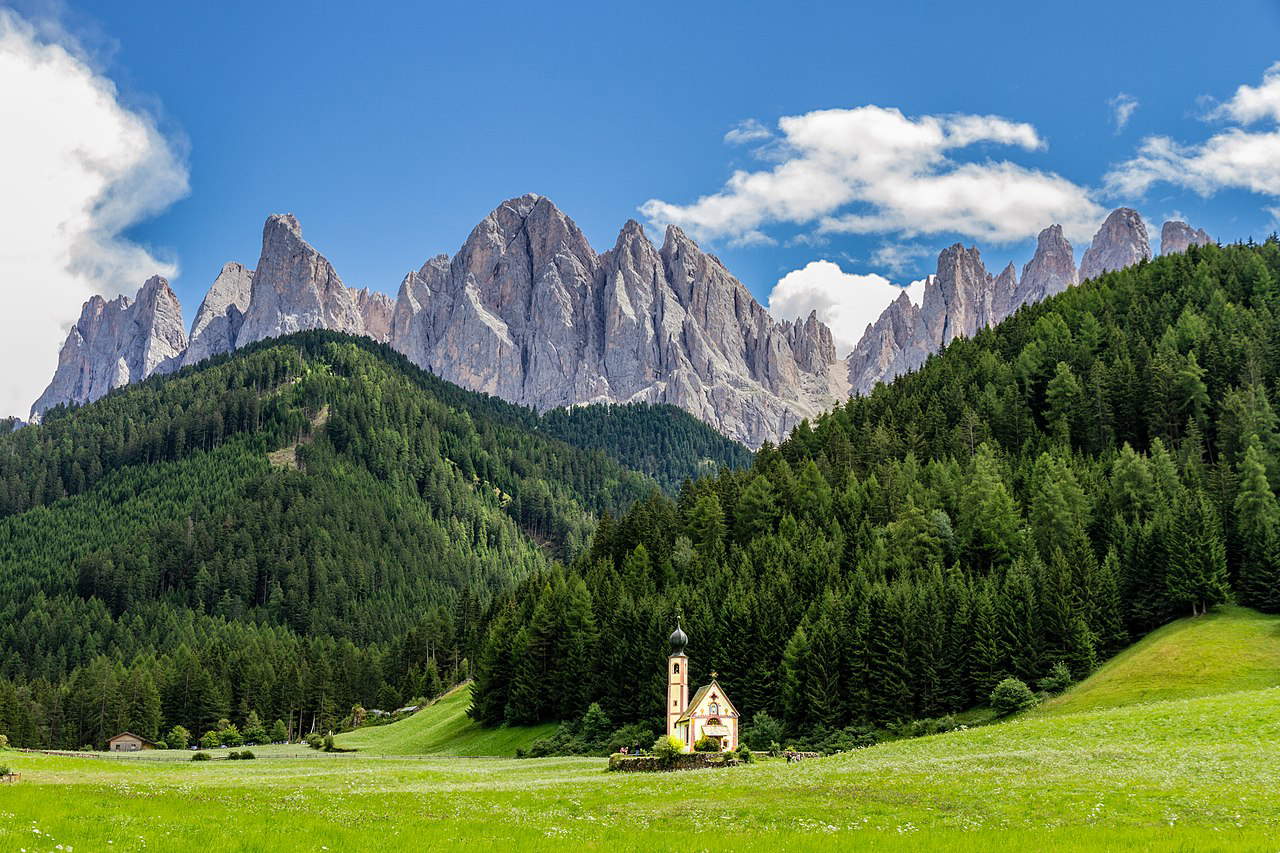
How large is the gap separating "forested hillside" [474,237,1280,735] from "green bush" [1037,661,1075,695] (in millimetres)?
2425

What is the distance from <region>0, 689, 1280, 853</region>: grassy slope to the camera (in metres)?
25.9

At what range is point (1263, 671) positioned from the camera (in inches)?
2714

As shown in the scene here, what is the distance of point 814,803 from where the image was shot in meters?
36.6

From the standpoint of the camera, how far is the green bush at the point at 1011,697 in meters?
76.5

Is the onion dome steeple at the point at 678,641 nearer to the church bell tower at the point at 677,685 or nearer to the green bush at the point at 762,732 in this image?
the church bell tower at the point at 677,685

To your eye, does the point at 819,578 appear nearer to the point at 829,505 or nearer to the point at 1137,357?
the point at 829,505

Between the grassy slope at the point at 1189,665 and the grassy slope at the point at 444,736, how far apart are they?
5145 cm

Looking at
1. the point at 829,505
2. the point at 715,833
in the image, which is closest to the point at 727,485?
the point at 829,505

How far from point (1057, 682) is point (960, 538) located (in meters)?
28.6

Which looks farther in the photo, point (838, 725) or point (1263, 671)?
point (838, 725)

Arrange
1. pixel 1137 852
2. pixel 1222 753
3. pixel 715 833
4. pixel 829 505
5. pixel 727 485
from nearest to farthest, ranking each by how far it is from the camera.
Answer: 1. pixel 1137 852
2. pixel 715 833
3. pixel 1222 753
4. pixel 829 505
5. pixel 727 485

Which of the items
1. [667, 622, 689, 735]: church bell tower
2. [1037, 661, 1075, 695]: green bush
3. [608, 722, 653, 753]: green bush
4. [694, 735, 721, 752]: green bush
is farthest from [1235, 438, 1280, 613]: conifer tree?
[608, 722, 653, 753]: green bush

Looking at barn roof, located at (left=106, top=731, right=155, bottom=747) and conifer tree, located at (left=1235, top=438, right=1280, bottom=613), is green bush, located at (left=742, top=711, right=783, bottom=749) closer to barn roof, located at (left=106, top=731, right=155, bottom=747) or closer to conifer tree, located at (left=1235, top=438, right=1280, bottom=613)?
conifer tree, located at (left=1235, top=438, right=1280, bottom=613)

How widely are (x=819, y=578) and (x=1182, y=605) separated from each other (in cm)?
3100
